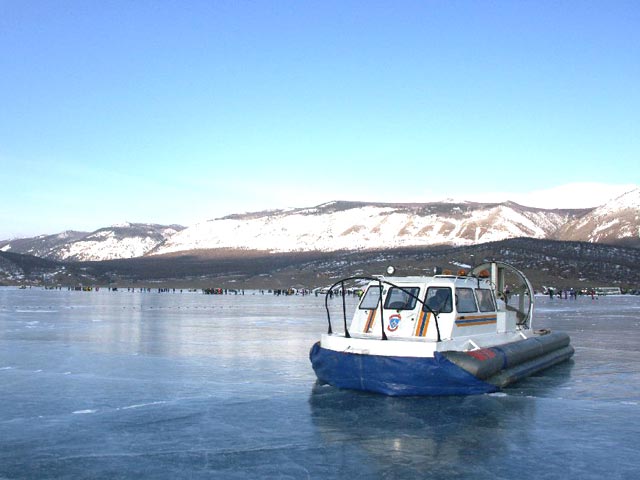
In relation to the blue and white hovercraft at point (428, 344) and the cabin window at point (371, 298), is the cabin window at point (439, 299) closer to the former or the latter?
the blue and white hovercraft at point (428, 344)

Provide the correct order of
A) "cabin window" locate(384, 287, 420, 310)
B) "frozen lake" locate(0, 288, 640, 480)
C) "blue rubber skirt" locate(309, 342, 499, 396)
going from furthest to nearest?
"cabin window" locate(384, 287, 420, 310) < "blue rubber skirt" locate(309, 342, 499, 396) < "frozen lake" locate(0, 288, 640, 480)

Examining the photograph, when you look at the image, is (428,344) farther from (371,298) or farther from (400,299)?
(371,298)

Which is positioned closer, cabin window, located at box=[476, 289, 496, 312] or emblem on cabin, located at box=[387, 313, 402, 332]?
emblem on cabin, located at box=[387, 313, 402, 332]

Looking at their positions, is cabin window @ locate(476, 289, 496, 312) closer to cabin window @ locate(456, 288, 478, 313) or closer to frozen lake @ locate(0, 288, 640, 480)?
cabin window @ locate(456, 288, 478, 313)

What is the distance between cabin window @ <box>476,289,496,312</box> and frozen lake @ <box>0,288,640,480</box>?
2.05 meters

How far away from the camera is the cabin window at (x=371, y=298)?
1638 centimetres

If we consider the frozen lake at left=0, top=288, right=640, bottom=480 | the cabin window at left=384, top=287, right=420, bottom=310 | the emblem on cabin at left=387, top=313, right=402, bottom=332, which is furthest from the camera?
the cabin window at left=384, top=287, right=420, bottom=310

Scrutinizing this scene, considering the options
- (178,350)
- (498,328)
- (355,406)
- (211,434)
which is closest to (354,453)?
(211,434)

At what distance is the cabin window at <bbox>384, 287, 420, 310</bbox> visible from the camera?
1588cm

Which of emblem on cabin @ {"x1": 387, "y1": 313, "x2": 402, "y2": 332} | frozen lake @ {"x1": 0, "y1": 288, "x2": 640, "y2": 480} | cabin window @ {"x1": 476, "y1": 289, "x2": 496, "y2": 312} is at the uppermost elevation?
cabin window @ {"x1": 476, "y1": 289, "x2": 496, "y2": 312}

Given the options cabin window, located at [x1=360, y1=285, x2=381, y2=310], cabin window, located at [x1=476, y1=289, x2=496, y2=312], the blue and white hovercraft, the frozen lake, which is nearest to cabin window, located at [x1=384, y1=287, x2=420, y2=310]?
the blue and white hovercraft

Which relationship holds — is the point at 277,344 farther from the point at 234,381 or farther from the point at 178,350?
the point at 234,381

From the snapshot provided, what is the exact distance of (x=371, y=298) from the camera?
16.6 meters

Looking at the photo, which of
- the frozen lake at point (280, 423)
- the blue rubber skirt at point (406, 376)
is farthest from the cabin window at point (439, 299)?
the frozen lake at point (280, 423)
